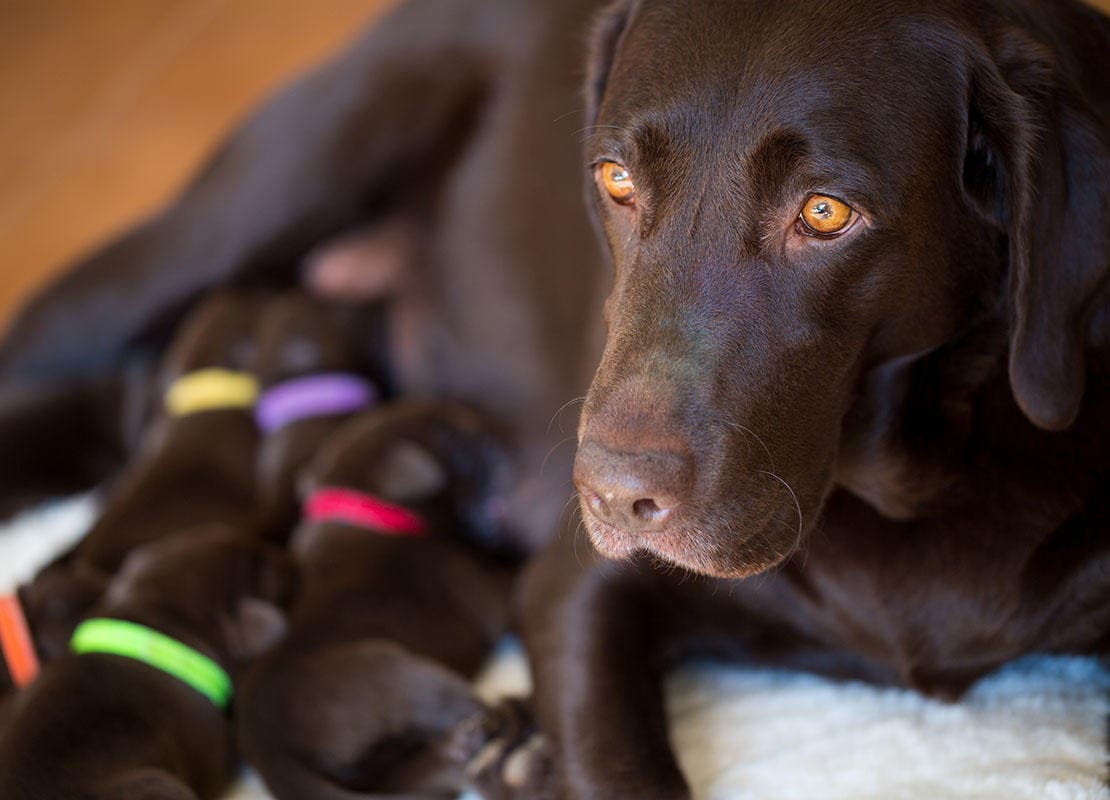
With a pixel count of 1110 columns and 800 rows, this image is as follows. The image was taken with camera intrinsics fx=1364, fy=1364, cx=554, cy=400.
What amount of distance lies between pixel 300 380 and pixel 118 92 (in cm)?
198

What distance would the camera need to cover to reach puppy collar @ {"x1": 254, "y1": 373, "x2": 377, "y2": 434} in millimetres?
2381

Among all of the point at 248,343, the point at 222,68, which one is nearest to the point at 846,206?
the point at 248,343

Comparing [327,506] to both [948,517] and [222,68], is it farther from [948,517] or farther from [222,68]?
[222,68]

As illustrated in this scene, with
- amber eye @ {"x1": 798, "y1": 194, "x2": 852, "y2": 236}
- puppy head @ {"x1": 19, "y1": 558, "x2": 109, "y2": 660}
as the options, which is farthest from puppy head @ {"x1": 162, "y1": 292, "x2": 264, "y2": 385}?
amber eye @ {"x1": 798, "y1": 194, "x2": 852, "y2": 236}

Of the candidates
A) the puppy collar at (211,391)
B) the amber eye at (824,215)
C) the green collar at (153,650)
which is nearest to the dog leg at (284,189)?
the puppy collar at (211,391)

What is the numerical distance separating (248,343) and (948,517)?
140cm

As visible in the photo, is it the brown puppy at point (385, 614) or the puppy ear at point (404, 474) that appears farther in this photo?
the puppy ear at point (404, 474)

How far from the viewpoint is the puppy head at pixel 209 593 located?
72.5 inches

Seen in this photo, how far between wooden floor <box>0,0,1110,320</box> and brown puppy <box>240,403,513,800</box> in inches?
66.3

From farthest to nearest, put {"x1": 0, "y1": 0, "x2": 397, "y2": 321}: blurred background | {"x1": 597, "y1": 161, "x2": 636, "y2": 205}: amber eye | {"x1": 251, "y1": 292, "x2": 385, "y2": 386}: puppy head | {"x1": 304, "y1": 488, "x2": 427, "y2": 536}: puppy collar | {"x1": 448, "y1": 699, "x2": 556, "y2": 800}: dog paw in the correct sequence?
{"x1": 0, "y1": 0, "x2": 397, "y2": 321}: blurred background, {"x1": 251, "y1": 292, "x2": 385, "y2": 386}: puppy head, {"x1": 304, "y1": 488, "x2": 427, "y2": 536}: puppy collar, {"x1": 448, "y1": 699, "x2": 556, "y2": 800}: dog paw, {"x1": 597, "y1": 161, "x2": 636, "y2": 205}: amber eye

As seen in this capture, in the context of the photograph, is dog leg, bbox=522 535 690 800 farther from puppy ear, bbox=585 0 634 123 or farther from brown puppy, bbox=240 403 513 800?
puppy ear, bbox=585 0 634 123

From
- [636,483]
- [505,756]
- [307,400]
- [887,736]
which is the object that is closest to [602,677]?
[505,756]

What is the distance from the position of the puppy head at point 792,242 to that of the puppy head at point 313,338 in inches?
47.0

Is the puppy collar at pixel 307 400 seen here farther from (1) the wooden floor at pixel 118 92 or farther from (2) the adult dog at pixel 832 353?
(1) the wooden floor at pixel 118 92
